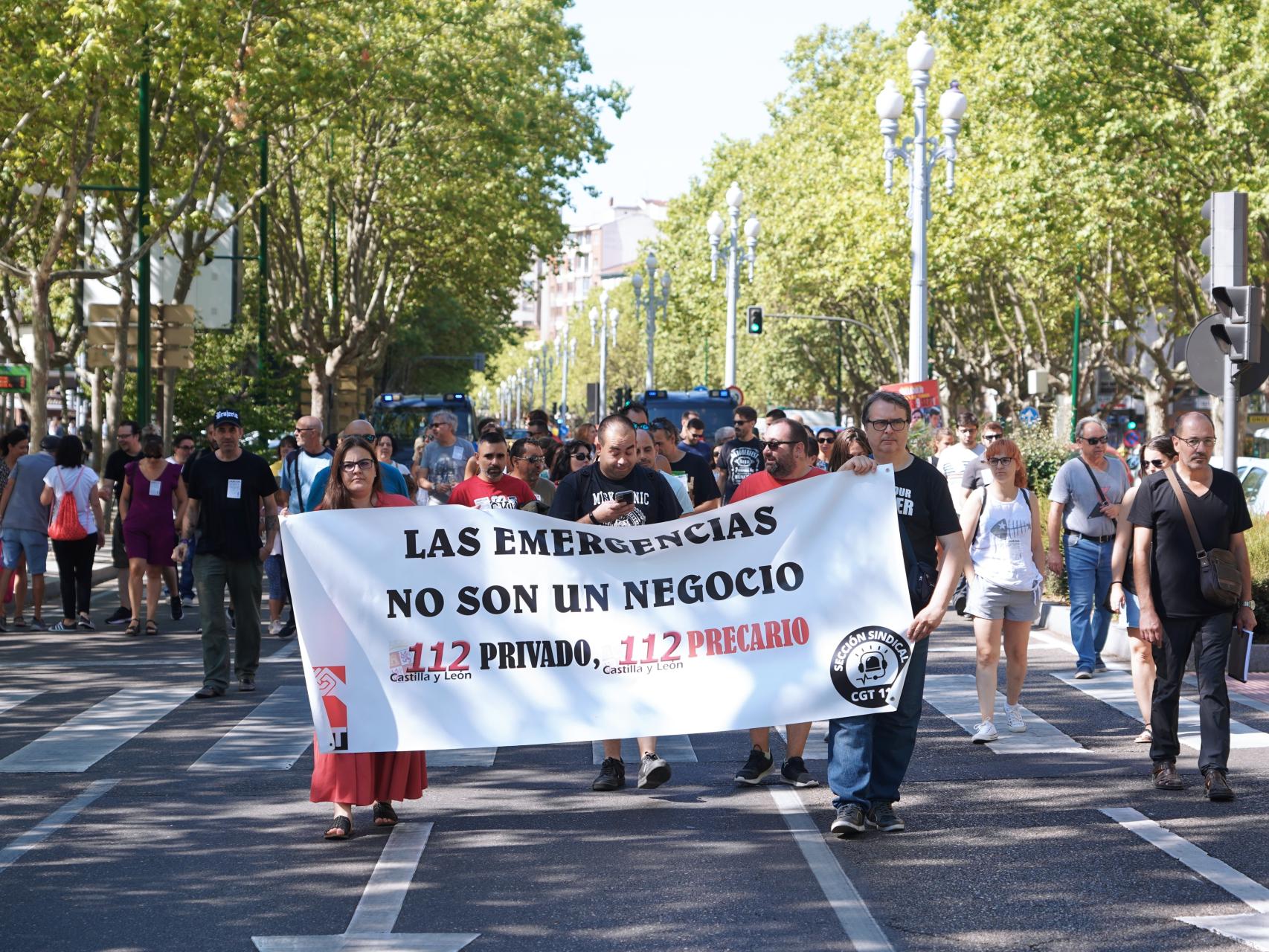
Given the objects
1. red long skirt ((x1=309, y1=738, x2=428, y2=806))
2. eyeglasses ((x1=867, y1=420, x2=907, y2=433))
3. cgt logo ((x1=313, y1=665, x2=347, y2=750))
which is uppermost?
eyeglasses ((x1=867, y1=420, x2=907, y2=433))

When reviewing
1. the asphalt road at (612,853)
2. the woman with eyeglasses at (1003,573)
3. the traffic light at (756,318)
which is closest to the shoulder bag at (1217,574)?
the asphalt road at (612,853)

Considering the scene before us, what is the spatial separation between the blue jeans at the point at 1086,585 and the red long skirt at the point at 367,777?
6.52m

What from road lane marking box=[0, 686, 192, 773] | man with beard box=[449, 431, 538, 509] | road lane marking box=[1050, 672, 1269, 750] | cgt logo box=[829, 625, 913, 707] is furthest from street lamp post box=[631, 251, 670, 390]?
cgt logo box=[829, 625, 913, 707]

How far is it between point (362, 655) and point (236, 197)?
80.5 ft

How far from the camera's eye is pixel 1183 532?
8930mm

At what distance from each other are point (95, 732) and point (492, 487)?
8.70 ft

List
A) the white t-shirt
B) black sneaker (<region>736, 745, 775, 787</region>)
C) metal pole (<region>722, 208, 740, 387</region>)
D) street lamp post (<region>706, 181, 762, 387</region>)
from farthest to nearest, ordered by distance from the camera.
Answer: metal pole (<region>722, 208, 740, 387</region>), street lamp post (<region>706, 181, 762, 387</region>), the white t-shirt, black sneaker (<region>736, 745, 775, 787</region>)

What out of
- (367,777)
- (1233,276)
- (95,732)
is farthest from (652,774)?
(1233,276)

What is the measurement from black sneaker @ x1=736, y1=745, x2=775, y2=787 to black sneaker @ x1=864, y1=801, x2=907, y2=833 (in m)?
1.20

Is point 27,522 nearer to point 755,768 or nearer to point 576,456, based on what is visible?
point 576,456

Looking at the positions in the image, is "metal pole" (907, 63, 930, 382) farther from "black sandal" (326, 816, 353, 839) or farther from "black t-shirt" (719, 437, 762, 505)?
"black sandal" (326, 816, 353, 839)

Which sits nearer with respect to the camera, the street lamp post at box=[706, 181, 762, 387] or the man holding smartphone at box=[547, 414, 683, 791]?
the man holding smartphone at box=[547, 414, 683, 791]

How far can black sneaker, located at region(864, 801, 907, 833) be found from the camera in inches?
315

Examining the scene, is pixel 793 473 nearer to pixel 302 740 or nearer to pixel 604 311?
pixel 302 740
